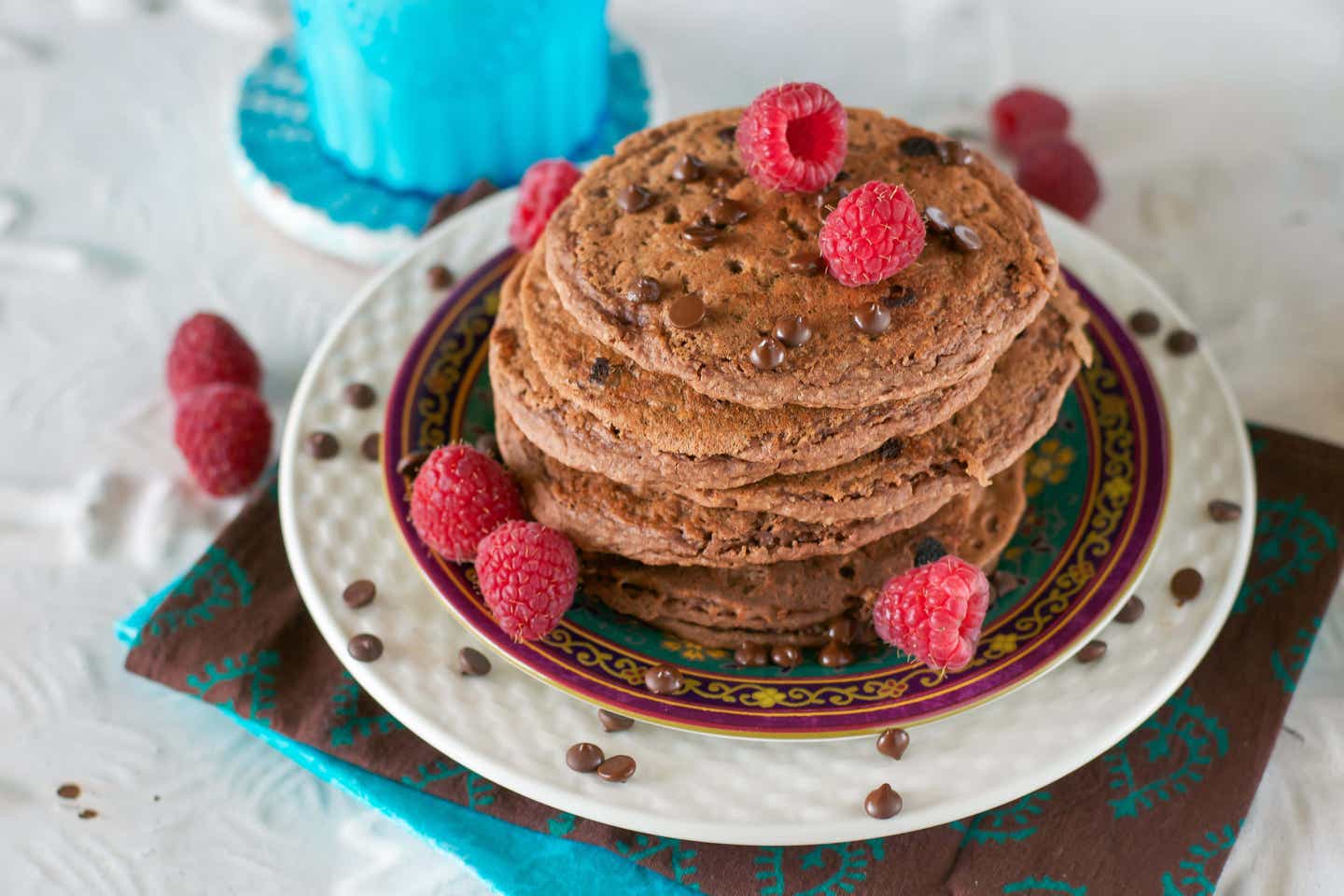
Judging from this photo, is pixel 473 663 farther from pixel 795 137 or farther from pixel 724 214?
pixel 795 137

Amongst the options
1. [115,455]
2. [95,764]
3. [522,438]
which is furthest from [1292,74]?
[95,764]

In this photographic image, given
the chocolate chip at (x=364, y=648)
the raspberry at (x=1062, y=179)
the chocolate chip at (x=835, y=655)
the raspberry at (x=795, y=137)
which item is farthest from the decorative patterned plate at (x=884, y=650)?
the raspberry at (x=795, y=137)

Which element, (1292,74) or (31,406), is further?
(1292,74)

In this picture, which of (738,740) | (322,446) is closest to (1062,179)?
(738,740)

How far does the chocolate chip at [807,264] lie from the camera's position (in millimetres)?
1817

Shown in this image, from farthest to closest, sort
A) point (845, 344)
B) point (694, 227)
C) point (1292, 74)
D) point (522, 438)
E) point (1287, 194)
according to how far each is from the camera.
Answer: point (1292, 74)
point (1287, 194)
point (522, 438)
point (694, 227)
point (845, 344)

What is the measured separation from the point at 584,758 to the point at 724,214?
0.82 m

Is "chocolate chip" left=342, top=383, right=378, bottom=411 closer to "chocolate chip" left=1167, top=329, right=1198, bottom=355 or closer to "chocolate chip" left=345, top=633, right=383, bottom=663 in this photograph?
"chocolate chip" left=345, top=633, right=383, bottom=663

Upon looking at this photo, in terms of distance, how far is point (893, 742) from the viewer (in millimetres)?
1802

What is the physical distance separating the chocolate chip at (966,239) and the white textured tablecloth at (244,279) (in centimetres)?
90

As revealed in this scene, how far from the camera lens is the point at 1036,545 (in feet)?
6.90

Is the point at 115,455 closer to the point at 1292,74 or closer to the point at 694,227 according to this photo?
the point at 694,227

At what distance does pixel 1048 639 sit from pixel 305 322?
1751mm

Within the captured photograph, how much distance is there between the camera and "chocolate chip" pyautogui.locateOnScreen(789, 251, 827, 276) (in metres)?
1.82
